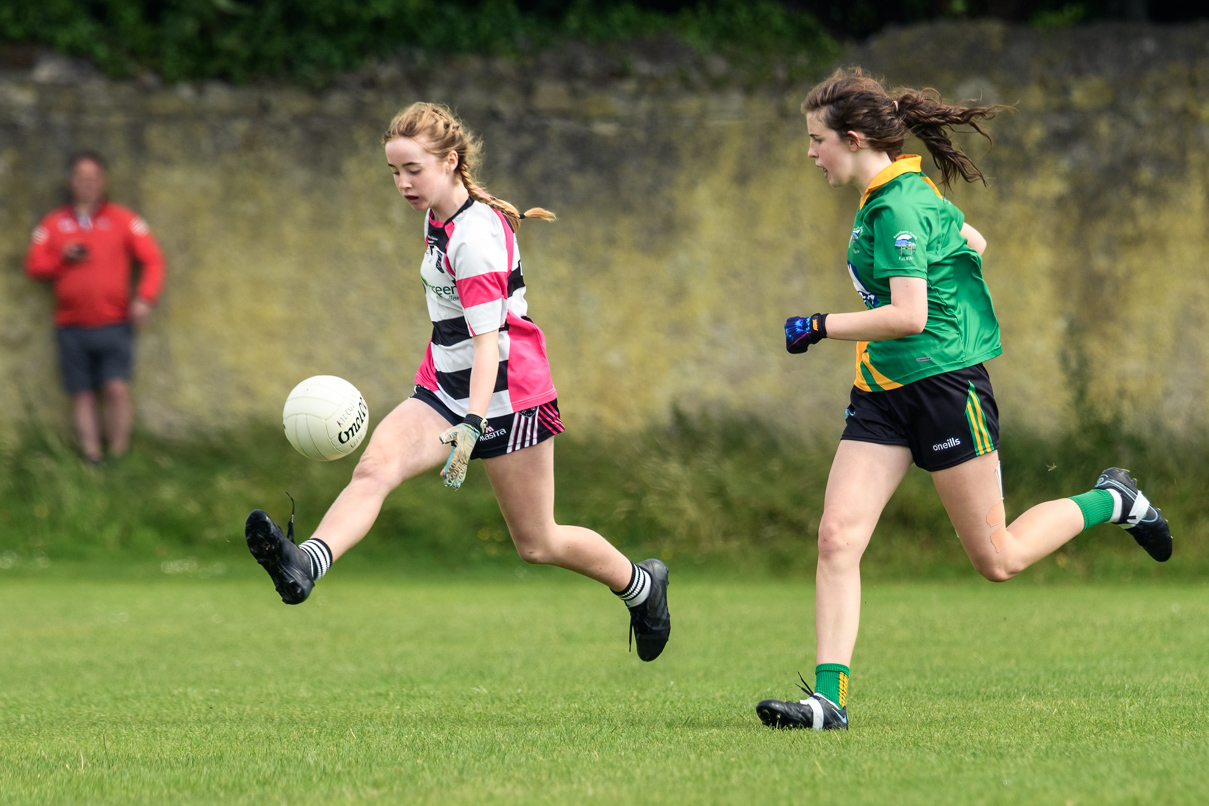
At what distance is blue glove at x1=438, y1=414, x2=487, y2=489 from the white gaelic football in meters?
0.47

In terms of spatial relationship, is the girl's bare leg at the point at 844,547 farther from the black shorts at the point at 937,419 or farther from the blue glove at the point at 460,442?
the blue glove at the point at 460,442

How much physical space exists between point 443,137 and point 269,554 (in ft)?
5.46

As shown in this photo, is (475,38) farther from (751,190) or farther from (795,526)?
(795,526)

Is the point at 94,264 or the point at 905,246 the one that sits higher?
the point at 905,246

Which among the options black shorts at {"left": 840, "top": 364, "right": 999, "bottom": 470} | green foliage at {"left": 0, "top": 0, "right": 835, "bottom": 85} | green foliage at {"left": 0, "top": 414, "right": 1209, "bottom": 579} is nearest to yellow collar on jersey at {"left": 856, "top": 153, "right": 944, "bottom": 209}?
black shorts at {"left": 840, "top": 364, "right": 999, "bottom": 470}

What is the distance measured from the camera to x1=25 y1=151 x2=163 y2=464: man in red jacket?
11.5 m

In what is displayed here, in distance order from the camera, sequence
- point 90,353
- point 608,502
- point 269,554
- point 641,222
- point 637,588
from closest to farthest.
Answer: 1. point 269,554
2. point 637,588
3. point 608,502
4. point 90,353
5. point 641,222

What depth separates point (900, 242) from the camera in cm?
463

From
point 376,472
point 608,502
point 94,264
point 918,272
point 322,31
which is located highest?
point 322,31

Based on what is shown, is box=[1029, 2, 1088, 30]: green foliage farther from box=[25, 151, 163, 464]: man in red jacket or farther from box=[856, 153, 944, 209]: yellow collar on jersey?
box=[856, 153, 944, 209]: yellow collar on jersey

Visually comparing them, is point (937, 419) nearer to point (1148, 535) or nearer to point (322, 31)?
point (1148, 535)

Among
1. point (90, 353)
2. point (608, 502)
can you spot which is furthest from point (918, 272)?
point (90, 353)

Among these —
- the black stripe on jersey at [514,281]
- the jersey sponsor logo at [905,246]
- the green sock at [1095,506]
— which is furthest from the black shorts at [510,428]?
the green sock at [1095,506]

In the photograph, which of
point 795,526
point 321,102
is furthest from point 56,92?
point 795,526
